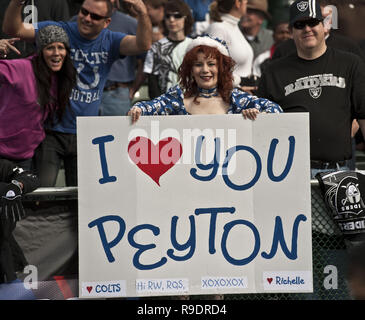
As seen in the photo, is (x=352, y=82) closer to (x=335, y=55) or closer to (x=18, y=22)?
(x=335, y=55)

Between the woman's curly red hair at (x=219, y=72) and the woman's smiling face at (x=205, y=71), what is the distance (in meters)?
0.02

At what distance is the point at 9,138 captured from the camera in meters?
6.03

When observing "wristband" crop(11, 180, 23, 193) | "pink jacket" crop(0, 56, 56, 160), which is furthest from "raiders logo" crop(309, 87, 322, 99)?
"wristband" crop(11, 180, 23, 193)

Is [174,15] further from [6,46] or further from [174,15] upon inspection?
[6,46]

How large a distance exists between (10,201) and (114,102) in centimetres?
250

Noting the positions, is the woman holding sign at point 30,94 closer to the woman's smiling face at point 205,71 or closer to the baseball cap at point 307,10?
the woman's smiling face at point 205,71

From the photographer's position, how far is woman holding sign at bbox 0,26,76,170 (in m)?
6.04

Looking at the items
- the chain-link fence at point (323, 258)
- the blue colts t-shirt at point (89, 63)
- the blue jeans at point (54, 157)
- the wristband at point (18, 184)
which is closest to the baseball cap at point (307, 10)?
the chain-link fence at point (323, 258)

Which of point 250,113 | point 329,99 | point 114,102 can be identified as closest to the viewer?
point 250,113

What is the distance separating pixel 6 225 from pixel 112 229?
0.70 m

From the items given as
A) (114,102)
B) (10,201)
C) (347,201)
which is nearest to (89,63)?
(114,102)

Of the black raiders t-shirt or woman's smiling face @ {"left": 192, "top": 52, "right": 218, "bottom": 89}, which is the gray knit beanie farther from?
the black raiders t-shirt

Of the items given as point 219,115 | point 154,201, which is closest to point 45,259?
point 154,201

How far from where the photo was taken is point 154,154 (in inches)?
211
